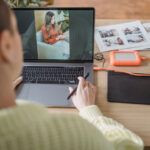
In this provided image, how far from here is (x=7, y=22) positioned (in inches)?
21.5

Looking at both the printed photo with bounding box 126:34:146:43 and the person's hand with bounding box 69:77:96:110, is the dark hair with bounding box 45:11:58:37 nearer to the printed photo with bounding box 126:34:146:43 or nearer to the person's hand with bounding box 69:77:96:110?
the person's hand with bounding box 69:77:96:110

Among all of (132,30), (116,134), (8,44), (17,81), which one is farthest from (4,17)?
(132,30)

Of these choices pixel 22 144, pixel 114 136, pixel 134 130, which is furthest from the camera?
pixel 134 130

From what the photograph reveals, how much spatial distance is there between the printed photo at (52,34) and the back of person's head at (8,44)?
583mm

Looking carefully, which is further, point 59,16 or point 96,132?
point 59,16

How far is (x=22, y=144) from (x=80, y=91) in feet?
1.89

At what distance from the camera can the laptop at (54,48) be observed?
1134 mm

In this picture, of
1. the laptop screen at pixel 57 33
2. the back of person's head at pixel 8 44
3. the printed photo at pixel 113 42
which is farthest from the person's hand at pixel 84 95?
the back of person's head at pixel 8 44

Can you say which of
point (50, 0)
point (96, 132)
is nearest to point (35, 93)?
point (96, 132)

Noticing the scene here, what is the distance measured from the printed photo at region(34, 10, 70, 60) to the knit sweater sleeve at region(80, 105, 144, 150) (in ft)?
1.33

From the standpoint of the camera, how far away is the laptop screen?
3.79ft

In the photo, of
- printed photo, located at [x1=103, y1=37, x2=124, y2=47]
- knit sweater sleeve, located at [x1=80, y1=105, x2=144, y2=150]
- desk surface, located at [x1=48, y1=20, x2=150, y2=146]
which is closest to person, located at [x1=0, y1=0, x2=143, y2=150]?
knit sweater sleeve, located at [x1=80, y1=105, x2=144, y2=150]

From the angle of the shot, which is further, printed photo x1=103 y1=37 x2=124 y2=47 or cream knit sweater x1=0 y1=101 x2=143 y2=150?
printed photo x1=103 y1=37 x2=124 y2=47

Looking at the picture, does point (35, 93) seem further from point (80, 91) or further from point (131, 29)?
point (131, 29)
